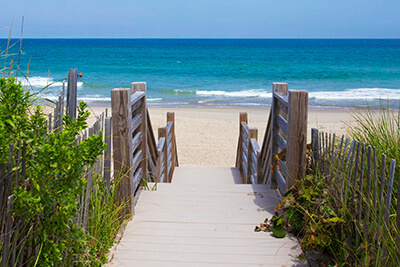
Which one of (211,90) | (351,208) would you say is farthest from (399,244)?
(211,90)

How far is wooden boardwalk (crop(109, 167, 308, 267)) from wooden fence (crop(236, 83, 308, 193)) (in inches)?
14.8

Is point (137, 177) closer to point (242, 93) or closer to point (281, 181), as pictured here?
point (281, 181)

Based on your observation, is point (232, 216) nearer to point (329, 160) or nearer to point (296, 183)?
point (296, 183)


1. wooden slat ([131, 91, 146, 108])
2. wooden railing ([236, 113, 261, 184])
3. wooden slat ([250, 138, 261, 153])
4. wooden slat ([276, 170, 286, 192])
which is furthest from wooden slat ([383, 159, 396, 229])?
wooden slat ([250, 138, 261, 153])

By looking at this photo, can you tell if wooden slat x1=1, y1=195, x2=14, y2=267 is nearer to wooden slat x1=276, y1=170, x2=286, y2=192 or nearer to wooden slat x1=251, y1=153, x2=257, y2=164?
wooden slat x1=276, y1=170, x2=286, y2=192

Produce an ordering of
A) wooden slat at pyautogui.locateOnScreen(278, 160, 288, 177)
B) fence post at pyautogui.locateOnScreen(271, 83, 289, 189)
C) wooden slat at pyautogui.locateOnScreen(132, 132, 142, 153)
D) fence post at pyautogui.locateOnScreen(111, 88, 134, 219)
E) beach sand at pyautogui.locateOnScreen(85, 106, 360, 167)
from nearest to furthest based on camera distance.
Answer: fence post at pyautogui.locateOnScreen(111, 88, 134, 219) < wooden slat at pyautogui.locateOnScreen(278, 160, 288, 177) < wooden slat at pyautogui.locateOnScreen(132, 132, 142, 153) < fence post at pyautogui.locateOnScreen(271, 83, 289, 189) < beach sand at pyautogui.locateOnScreen(85, 106, 360, 167)

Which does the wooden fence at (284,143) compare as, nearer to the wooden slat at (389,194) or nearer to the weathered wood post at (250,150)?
the weathered wood post at (250,150)

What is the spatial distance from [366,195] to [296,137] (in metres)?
1.13

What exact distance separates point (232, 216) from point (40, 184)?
2.37 metres

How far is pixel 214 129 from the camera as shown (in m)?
13.8

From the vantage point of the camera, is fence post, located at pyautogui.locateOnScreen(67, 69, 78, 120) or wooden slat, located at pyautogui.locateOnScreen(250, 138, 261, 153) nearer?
fence post, located at pyautogui.locateOnScreen(67, 69, 78, 120)

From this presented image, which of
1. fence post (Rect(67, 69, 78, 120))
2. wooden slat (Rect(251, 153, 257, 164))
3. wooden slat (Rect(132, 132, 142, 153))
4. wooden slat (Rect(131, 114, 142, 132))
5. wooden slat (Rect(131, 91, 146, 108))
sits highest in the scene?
fence post (Rect(67, 69, 78, 120))

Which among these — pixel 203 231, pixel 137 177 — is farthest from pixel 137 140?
pixel 203 231

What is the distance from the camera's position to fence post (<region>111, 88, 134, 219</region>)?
12.6ft
